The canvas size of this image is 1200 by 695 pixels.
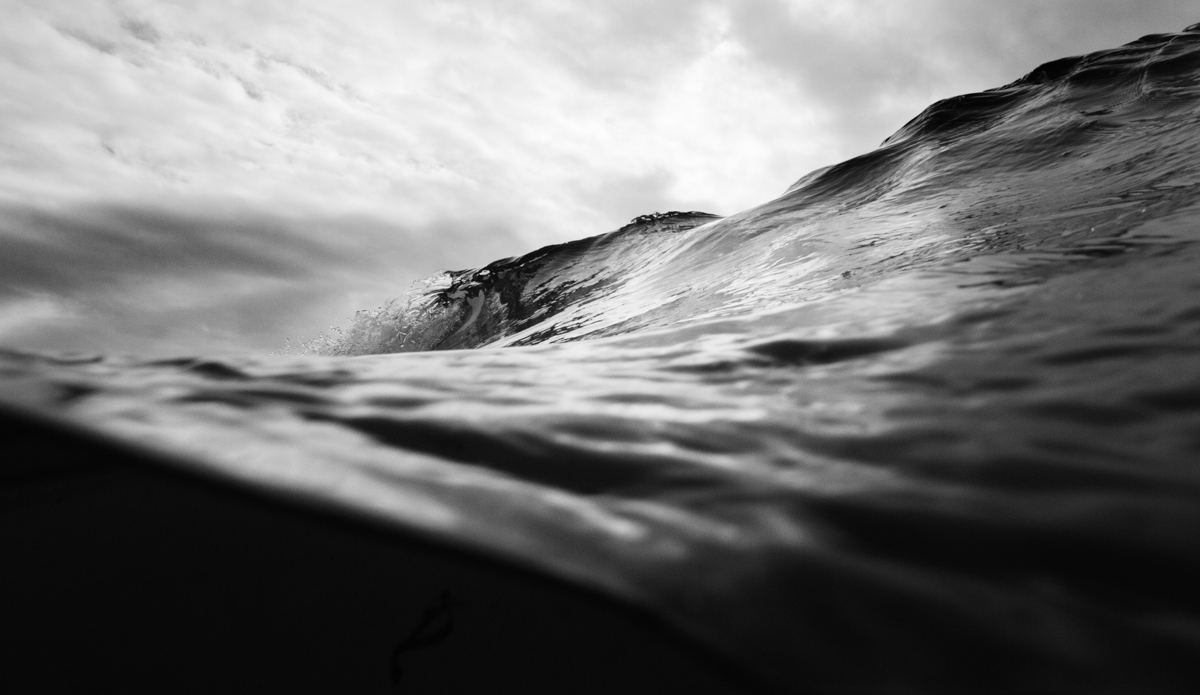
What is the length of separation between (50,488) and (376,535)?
2.25 ft

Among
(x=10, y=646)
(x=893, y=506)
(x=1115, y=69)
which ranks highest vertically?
(x=1115, y=69)

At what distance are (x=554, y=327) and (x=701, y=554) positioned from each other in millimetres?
5615

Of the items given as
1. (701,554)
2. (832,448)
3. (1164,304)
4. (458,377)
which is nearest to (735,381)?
(832,448)

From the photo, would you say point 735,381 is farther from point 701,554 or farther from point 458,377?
point 701,554

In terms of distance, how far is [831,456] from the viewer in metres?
1.03

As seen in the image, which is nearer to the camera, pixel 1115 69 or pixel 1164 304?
→ pixel 1164 304

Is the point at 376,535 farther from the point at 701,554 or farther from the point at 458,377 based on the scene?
the point at 458,377

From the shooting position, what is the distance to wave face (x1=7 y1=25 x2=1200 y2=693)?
0.66 metres

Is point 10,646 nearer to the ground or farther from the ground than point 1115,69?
nearer to the ground

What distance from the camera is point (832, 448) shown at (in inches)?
41.8

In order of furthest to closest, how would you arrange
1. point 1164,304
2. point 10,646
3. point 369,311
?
point 369,311 < point 1164,304 < point 10,646

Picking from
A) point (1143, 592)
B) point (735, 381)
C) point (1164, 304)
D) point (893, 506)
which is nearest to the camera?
point (1143, 592)

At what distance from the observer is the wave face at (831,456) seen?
663mm

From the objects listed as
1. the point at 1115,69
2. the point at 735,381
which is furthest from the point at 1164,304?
the point at 1115,69
